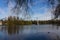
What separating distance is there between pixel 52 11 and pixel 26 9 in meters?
0.54

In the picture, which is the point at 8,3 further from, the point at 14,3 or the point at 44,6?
the point at 44,6

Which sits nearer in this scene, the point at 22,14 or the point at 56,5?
the point at 22,14

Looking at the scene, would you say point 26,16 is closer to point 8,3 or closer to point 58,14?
point 8,3

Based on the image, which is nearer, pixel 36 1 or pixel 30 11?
pixel 30 11

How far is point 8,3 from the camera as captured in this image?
2.32 m

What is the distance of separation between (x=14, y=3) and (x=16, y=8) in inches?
3.9

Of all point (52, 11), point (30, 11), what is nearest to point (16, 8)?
point (30, 11)

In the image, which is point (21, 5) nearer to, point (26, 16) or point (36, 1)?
point (26, 16)

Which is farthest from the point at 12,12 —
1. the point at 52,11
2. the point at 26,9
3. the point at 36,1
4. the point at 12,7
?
the point at 52,11

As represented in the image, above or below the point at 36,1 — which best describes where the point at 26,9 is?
below

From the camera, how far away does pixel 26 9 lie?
2328mm

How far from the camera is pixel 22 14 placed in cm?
235

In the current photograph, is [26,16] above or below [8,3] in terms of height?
below

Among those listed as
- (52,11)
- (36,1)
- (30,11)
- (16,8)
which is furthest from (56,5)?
(16,8)
